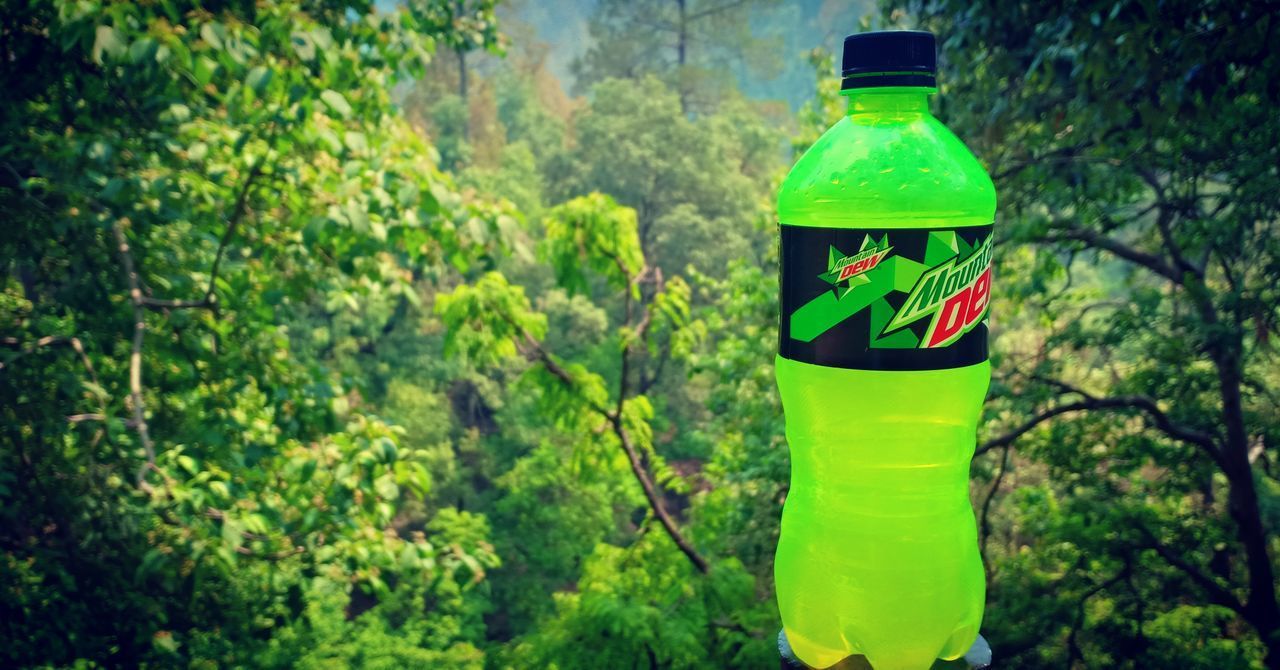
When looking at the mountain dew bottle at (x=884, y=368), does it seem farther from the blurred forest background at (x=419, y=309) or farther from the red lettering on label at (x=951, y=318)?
the blurred forest background at (x=419, y=309)

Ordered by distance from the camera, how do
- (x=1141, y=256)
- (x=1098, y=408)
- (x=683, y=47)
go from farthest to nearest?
(x=683, y=47) < (x=1141, y=256) < (x=1098, y=408)

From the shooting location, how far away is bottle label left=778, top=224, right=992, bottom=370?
1.52m

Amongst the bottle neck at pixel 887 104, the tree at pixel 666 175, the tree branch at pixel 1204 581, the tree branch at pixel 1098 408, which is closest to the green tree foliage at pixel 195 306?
the bottle neck at pixel 887 104

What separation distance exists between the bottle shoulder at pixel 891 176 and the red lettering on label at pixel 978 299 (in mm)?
366

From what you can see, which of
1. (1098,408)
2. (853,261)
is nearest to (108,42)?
(853,261)

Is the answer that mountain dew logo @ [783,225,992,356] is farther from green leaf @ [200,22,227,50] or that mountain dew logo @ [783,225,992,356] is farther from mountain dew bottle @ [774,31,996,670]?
green leaf @ [200,22,227,50]

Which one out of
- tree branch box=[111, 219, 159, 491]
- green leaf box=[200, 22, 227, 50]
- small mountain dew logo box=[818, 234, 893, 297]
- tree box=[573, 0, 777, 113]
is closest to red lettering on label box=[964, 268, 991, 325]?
small mountain dew logo box=[818, 234, 893, 297]

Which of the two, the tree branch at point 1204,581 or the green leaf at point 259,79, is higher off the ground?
the green leaf at point 259,79

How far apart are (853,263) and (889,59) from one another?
404 millimetres

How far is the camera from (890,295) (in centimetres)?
151

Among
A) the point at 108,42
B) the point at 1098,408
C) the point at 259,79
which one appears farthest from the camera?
the point at 1098,408

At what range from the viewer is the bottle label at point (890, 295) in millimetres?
1518

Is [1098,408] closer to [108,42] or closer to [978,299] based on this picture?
[978,299]

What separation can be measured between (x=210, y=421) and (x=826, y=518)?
13.1ft
